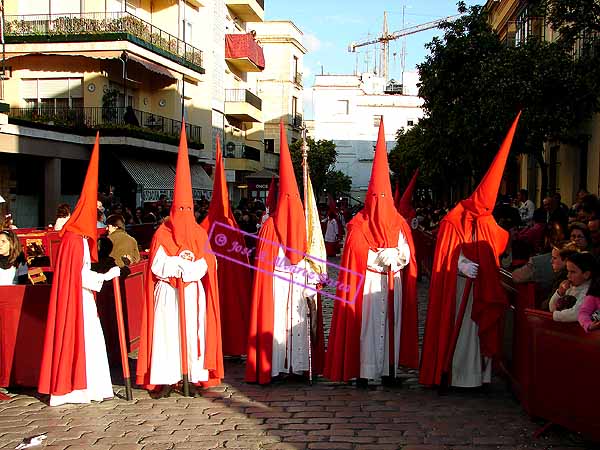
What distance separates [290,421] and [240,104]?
120ft

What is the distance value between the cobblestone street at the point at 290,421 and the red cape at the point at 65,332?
0.32 metres

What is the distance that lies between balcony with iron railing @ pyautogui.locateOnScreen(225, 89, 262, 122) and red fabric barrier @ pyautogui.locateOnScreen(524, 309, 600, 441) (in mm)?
36499

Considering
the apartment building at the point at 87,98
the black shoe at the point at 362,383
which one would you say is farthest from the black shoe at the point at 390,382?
the apartment building at the point at 87,98

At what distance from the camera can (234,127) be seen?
43938mm

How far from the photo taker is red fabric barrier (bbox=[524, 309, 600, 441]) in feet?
18.3

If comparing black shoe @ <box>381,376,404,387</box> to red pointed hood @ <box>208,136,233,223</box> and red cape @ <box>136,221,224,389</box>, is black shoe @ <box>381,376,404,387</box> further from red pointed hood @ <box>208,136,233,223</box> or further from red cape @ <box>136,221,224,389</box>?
red pointed hood @ <box>208,136,233,223</box>

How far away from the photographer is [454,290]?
302 inches

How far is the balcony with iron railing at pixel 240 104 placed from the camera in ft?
137

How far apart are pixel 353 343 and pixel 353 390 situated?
1.72 feet

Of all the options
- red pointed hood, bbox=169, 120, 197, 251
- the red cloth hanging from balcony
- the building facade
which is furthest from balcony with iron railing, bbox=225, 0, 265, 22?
red pointed hood, bbox=169, 120, 197, 251

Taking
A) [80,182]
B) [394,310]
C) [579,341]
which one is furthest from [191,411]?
[80,182]

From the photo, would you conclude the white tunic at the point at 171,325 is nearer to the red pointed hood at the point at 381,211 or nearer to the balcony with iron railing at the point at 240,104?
the red pointed hood at the point at 381,211

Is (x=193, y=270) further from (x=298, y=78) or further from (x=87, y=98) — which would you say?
(x=298, y=78)

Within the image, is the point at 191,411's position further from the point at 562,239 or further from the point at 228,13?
the point at 228,13
